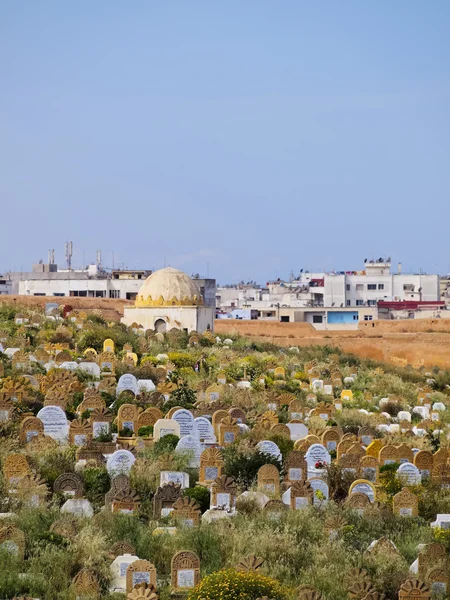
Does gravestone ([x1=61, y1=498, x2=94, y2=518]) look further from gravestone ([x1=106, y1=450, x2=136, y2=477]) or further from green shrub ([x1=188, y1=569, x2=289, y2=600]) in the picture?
green shrub ([x1=188, y1=569, x2=289, y2=600])

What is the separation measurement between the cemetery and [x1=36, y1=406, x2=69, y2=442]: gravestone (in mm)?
20

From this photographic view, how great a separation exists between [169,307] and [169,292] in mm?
461

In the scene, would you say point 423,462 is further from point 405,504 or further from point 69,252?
point 69,252

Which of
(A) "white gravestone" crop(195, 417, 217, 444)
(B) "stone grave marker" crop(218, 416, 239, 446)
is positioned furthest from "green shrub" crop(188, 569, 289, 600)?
(B) "stone grave marker" crop(218, 416, 239, 446)

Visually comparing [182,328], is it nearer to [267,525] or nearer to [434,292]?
[267,525]

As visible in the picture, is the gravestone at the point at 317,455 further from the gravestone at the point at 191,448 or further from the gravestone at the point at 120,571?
the gravestone at the point at 120,571

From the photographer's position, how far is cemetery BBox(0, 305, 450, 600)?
11562 mm

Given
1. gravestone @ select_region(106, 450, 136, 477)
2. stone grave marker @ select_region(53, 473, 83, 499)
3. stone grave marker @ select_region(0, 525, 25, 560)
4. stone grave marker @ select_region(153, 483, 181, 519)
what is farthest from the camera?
gravestone @ select_region(106, 450, 136, 477)

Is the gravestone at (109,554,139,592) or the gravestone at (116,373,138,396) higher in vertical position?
the gravestone at (116,373,138,396)

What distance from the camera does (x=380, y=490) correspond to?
612 inches

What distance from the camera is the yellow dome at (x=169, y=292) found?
3366 centimetres

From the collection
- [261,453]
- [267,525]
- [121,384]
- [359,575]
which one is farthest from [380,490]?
[121,384]

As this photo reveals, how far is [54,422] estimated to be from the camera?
55.7 ft

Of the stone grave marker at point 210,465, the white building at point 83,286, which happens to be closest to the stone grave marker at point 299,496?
the stone grave marker at point 210,465
